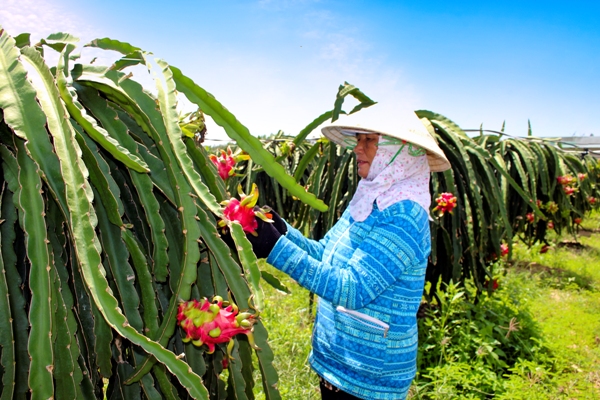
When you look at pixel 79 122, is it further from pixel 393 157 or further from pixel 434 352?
pixel 434 352

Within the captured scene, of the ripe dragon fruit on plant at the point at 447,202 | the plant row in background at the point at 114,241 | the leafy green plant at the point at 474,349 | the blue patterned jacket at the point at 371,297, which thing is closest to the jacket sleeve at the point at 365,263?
the blue patterned jacket at the point at 371,297

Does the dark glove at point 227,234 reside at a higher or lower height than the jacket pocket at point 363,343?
higher

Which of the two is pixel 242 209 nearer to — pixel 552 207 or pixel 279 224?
pixel 279 224

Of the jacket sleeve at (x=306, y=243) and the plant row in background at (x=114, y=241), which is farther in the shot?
the jacket sleeve at (x=306, y=243)

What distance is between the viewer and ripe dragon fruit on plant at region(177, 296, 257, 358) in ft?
2.42

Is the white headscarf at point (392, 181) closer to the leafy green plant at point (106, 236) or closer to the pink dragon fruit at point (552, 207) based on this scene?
the leafy green plant at point (106, 236)

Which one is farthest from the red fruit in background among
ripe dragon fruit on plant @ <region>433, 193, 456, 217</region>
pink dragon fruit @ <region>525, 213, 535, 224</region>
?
ripe dragon fruit on plant @ <region>433, 193, 456, 217</region>

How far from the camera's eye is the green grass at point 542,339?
2.71 m

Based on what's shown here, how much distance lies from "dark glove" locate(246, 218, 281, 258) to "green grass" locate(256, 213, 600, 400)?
1351mm

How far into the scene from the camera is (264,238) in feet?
4.30

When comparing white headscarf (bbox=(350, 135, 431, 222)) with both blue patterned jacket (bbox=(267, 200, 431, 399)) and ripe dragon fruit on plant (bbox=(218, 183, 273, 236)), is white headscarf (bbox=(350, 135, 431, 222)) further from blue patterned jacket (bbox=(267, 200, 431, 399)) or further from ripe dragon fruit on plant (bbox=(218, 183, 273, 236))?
ripe dragon fruit on plant (bbox=(218, 183, 273, 236))

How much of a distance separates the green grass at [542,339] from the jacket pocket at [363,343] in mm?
1012

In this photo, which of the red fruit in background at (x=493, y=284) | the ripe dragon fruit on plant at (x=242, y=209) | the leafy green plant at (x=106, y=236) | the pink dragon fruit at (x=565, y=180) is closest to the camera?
the leafy green plant at (x=106, y=236)

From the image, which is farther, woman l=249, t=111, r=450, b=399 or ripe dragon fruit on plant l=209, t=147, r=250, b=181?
woman l=249, t=111, r=450, b=399
